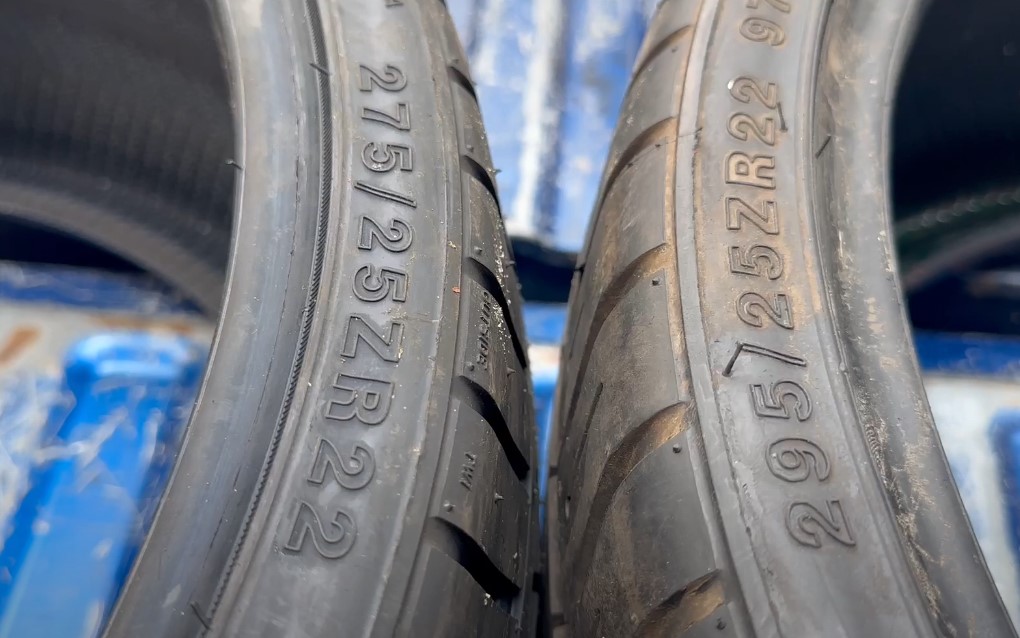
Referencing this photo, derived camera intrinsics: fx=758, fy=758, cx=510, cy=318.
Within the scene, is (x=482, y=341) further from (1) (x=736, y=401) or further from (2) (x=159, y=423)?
(2) (x=159, y=423)

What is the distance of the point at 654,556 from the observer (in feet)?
1.57

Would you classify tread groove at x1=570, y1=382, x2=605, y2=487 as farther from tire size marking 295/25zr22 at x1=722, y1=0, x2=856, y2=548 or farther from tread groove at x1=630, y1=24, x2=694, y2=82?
tread groove at x1=630, y1=24, x2=694, y2=82

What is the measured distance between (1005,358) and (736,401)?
2.29 feet

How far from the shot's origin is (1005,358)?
0.98m

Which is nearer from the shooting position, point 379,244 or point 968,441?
point 379,244

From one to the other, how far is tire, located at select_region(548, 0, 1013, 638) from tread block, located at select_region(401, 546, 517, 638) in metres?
0.09

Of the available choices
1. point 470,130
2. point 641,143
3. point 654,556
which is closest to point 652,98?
point 641,143

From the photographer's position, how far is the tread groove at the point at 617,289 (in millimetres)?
577

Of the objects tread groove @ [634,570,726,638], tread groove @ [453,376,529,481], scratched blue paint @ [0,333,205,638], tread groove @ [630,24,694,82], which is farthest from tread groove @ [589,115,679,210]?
scratched blue paint @ [0,333,205,638]

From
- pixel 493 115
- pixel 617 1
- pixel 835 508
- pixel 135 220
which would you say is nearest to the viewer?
pixel 835 508

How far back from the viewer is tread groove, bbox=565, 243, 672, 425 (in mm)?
577

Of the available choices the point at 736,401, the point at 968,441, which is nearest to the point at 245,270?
the point at 736,401

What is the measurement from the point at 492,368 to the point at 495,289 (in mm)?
76

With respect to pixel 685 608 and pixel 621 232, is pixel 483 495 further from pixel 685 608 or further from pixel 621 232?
pixel 621 232
